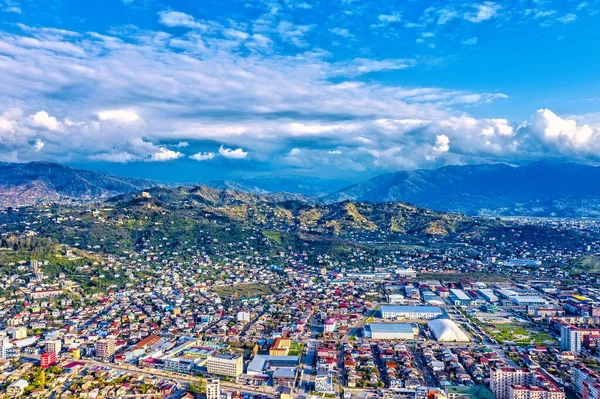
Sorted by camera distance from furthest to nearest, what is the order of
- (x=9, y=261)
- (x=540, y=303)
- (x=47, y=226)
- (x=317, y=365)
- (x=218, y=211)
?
(x=218, y=211) → (x=47, y=226) → (x=9, y=261) → (x=540, y=303) → (x=317, y=365)

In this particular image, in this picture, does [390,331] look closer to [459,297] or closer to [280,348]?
[280,348]

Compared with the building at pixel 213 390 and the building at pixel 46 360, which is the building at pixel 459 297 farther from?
the building at pixel 46 360

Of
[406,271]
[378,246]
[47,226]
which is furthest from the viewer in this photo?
[378,246]

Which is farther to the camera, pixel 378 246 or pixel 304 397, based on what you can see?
pixel 378 246

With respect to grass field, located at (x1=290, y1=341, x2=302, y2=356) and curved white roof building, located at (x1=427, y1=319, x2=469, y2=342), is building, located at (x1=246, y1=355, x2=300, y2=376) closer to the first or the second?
grass field, located at (x1=290, y1=341, x2=302, y2=356)

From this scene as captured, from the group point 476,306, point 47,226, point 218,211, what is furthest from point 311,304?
point 218,211

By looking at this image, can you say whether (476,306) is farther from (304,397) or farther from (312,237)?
(312,237)

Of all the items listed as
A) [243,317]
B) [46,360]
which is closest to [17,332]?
[46,360]
